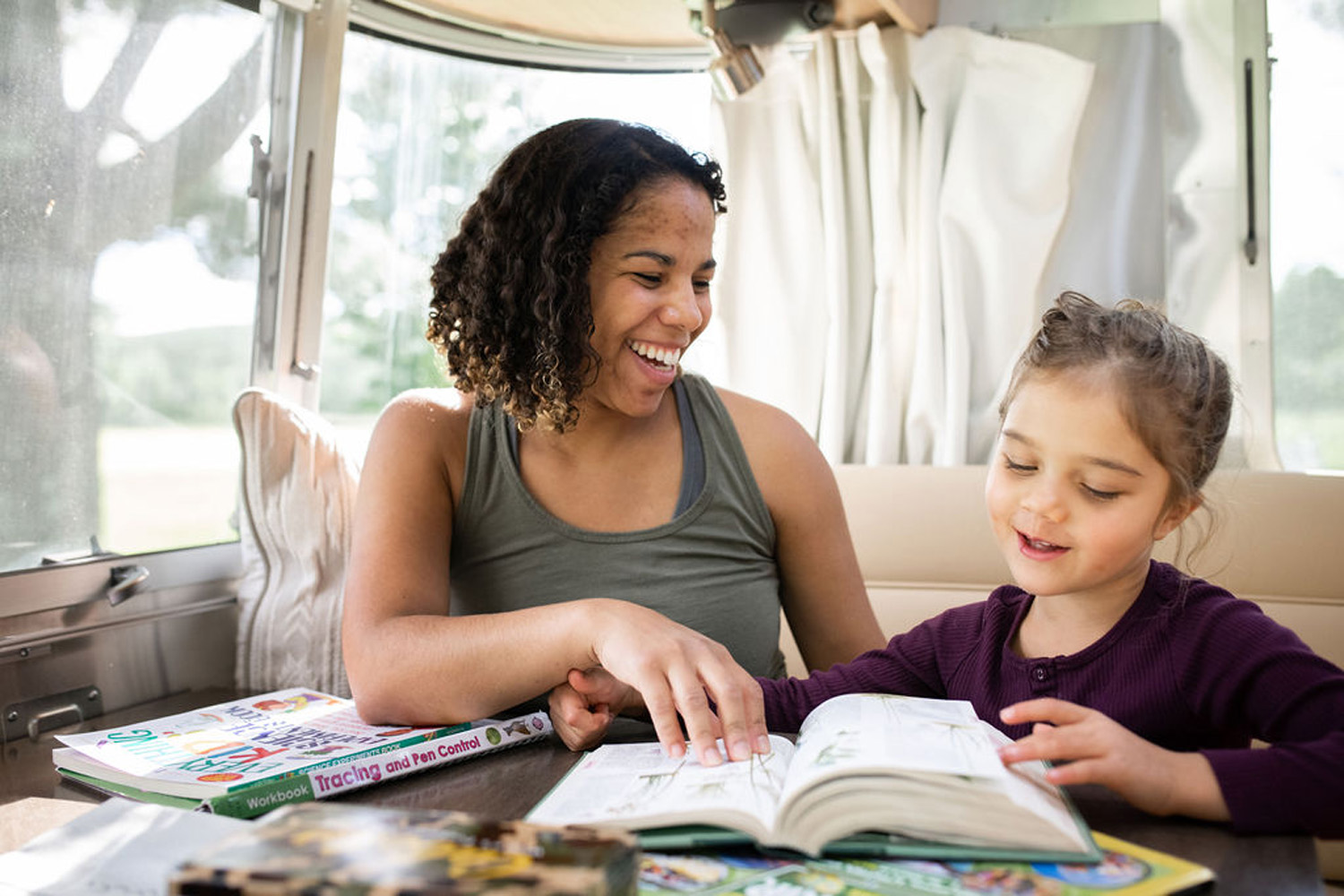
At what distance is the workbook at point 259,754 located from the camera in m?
0.96

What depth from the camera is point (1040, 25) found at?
251 centimetres

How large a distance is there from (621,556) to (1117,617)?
0.61 metres

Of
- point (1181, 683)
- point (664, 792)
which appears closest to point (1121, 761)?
point (1181, 683)

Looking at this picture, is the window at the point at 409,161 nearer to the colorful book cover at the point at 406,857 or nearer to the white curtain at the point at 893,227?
the white curtain at the point at 893,227

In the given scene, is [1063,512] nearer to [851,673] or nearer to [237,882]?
[851,673]

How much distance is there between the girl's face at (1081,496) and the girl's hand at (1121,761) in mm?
217

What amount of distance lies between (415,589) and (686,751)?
0.48 meters

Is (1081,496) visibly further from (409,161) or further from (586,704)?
(409,161)

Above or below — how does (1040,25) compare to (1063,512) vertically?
above

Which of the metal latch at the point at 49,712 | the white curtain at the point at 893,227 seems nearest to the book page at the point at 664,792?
the metal latch at the point at 49,712

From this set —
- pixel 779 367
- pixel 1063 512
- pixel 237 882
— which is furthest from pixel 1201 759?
pixel 779 367

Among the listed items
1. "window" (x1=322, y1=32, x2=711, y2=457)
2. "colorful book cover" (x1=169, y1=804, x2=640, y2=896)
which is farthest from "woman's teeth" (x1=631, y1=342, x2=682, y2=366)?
"window" (x1=322, y1=32, x2=711, y2=457)

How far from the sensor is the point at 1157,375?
109cm

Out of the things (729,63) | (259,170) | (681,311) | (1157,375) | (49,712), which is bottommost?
(49,712)
